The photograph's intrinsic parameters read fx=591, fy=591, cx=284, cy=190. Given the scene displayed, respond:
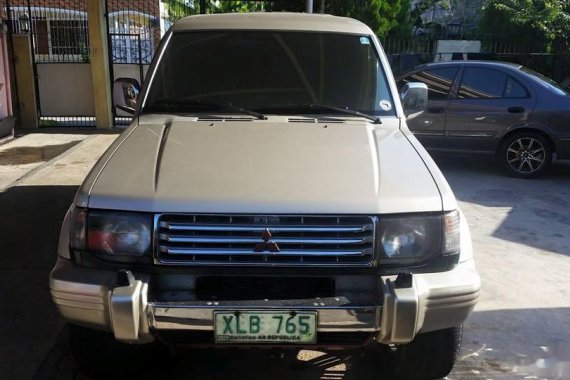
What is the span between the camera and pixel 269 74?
4.05 metres

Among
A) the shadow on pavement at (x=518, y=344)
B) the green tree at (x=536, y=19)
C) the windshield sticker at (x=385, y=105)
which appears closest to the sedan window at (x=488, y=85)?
the shadow on pavement at (x=518, y=344)

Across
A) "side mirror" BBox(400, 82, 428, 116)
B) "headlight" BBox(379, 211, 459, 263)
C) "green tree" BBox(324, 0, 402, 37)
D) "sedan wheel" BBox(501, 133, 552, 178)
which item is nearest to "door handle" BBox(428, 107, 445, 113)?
"sedan wheel" BBox(501, 133, 552, 178)

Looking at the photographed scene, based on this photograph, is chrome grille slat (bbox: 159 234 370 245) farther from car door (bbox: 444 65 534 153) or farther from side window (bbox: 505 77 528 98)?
side window (bbox: 505 77 528 98)

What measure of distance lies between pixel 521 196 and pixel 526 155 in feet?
3.69

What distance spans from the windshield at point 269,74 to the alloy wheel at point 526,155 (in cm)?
499

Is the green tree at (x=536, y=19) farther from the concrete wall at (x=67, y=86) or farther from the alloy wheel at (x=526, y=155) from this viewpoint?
the concrete wall at (x=67, y=86)

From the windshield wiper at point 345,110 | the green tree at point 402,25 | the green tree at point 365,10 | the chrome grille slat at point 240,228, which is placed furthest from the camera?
the green tree at point 402,25

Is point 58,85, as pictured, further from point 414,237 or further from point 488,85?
point 414,237

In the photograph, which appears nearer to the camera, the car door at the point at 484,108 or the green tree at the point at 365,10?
the car door at the point at 484,108

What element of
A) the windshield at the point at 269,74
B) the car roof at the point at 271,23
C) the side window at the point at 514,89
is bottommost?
the side window at the point at 514,89

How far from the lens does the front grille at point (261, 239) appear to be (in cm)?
268

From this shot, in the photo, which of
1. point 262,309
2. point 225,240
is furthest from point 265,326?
point 225,240

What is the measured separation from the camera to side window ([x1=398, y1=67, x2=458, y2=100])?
871cm

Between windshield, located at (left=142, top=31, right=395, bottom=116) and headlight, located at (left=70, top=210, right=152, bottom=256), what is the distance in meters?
1.31
